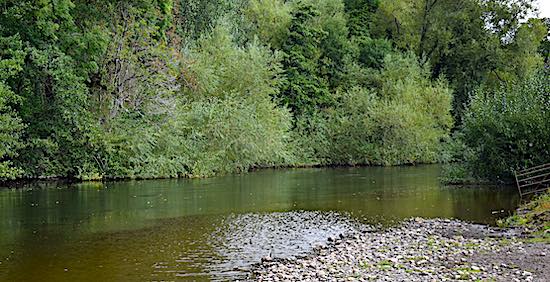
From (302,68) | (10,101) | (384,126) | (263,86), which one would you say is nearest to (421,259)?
(10,101)

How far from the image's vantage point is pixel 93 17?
126ft

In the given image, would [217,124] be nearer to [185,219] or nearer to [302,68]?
[302,68]

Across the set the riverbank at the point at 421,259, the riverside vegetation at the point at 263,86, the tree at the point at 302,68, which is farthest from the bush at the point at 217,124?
the riverbank at the point at 421,259

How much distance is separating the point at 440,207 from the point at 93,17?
2486 centimetres

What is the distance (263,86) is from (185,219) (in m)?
30.0

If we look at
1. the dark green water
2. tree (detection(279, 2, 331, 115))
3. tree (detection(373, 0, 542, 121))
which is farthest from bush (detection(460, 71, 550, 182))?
tree (detection(373, 0, 542, 121))

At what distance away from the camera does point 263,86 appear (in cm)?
5109

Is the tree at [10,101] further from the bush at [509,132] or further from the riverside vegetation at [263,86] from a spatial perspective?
the bush at [509,132]

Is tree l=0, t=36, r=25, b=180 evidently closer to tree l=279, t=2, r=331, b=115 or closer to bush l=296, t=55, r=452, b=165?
bush l=296, t=55, r=452, b=165

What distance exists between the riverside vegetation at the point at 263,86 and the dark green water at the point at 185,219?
299 cm

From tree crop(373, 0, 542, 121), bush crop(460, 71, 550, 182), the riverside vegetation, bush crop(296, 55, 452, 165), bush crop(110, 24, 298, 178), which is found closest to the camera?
bush crop(460, 71, 550, 182)

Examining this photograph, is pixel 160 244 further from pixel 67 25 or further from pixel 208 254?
pixel 67 25

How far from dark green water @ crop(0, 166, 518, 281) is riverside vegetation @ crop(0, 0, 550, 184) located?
2.99 meters

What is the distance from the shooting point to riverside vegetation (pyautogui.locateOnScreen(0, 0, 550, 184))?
3331 cm
